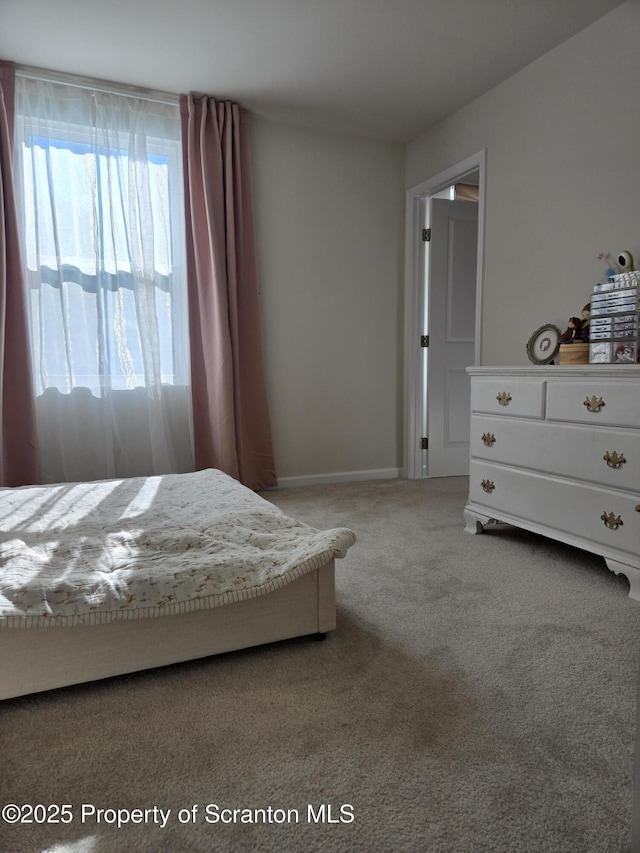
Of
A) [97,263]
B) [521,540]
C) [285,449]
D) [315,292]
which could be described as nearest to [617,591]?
[521,540]

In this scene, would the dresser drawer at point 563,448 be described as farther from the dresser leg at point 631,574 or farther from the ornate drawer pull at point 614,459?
the dresser leg at point 631,574

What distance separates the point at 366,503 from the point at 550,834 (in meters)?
2.71

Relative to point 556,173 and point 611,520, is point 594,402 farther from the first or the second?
point 556,173

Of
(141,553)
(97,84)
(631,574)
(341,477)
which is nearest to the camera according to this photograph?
(141,553)

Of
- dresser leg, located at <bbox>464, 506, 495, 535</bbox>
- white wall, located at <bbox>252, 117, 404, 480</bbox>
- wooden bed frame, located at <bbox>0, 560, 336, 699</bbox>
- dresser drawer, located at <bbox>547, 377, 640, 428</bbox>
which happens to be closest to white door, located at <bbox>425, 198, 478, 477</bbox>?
white wall, located at <bbox>252, 117, 404, 480</bbox>

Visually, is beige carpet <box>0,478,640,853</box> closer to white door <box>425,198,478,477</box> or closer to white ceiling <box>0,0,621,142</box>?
white door <box>425,198,478,477</box>

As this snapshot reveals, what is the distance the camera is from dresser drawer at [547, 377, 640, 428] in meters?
2.21

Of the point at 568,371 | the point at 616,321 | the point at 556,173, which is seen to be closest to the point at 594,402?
the point at 568,371

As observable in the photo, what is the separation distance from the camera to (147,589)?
4.96 feet

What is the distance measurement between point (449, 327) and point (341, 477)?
154 centimetres

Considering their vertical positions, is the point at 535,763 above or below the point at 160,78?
below

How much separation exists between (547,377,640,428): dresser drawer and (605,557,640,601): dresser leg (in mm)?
555

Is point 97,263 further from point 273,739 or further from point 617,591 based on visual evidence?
point 617,591

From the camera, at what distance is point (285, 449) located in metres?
4.30
